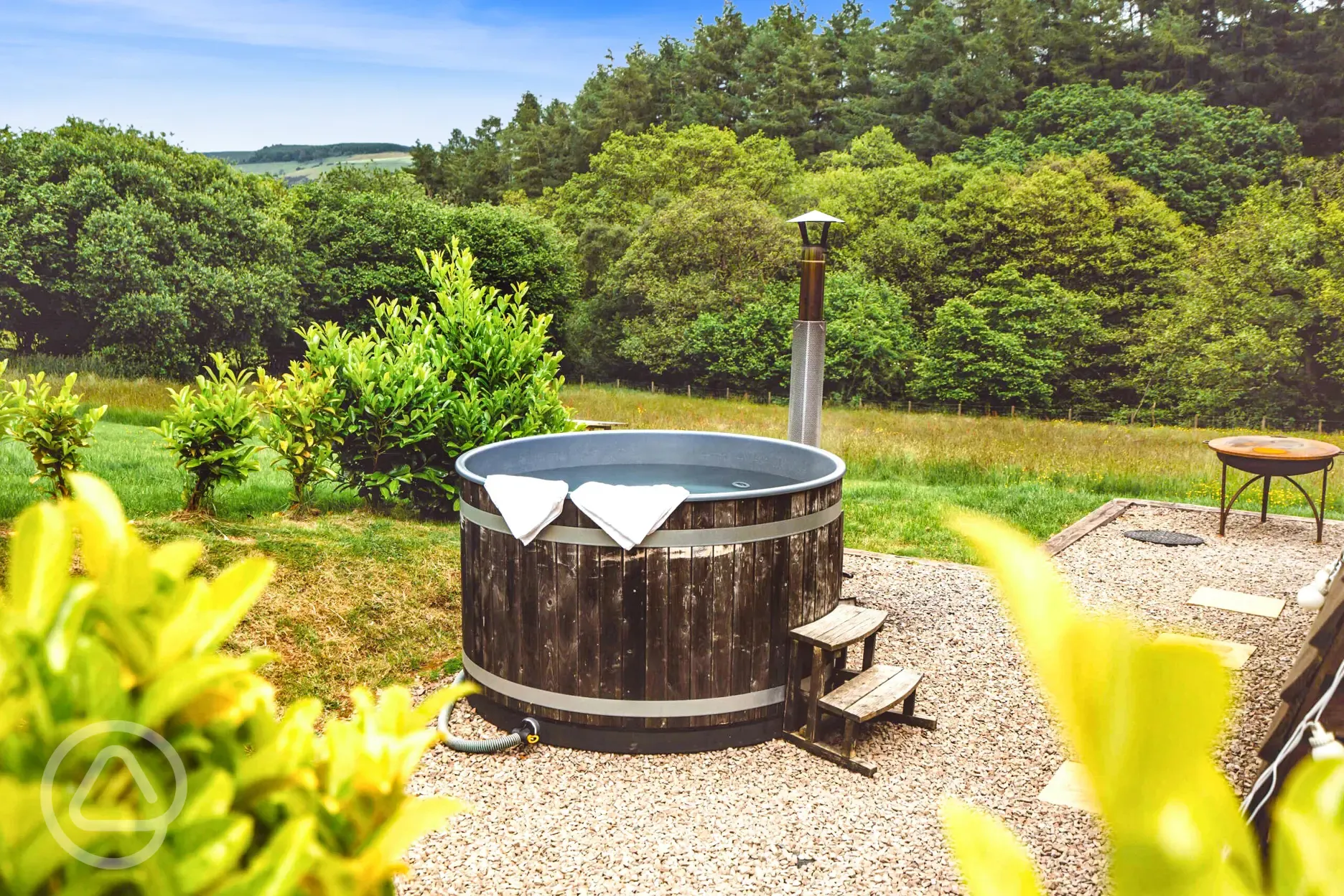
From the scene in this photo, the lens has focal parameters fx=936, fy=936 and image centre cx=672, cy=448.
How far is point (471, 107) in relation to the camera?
50094 mm

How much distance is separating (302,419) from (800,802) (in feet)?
15.7

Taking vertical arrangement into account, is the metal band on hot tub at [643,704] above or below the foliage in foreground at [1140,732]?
below

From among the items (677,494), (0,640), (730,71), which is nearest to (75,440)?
(677,494)

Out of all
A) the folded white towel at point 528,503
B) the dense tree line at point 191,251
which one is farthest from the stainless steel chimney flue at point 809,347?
the dense tree line at point 191,251

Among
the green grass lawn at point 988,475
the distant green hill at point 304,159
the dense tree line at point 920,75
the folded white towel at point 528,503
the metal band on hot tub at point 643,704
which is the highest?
the dense tree line at point 920,75

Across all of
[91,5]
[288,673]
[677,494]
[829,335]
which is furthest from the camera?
[91,5]

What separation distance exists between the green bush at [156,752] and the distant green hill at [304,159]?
4070cm

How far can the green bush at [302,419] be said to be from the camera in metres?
7.07

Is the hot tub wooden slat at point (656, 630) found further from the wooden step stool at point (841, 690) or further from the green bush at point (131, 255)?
the green bush at point (131, 255)

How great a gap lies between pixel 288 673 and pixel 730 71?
42.4 meters

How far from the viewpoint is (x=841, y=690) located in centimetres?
481

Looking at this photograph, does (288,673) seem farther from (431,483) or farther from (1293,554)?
(1293,554)

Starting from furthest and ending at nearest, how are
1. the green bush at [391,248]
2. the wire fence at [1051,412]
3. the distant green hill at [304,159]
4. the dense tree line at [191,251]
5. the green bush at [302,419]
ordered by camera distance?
the distant green hill at [304,159] → the green bush at [391,248] → the wire fence at [1051,412] → the dense tree line at [191,251] → the green bush at [302,419]

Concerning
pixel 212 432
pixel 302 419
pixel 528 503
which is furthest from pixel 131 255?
pixel 528 503
